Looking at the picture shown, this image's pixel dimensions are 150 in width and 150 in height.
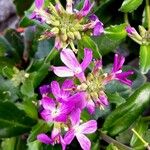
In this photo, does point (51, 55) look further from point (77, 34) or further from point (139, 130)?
point (139, 130)

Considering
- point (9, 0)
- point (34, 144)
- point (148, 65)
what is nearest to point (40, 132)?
point (34, 144)

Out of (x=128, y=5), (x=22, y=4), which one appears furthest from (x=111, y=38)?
(x=22, y=4)

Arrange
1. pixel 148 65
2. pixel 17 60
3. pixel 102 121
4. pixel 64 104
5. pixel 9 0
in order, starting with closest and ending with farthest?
pixel 64 104
pixel 148 65
pixel 102 121
pixel 17 60
pixel 9 0

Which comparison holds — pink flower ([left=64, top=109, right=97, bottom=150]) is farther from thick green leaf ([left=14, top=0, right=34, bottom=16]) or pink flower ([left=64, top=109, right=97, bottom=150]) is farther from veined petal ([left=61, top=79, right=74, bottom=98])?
thick green leaf ([left=14, top=0, right=34, bottom=16])

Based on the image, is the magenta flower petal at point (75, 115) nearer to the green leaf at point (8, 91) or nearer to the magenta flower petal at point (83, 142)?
the magenta flower petal at point (83, 142)

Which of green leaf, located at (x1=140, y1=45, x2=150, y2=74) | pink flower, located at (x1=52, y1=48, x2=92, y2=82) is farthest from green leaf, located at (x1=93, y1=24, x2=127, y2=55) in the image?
pink flower, located at (x1=52, y1=48, x2=92, y2=82)

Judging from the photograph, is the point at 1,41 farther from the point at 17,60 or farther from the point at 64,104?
the point at 64,104

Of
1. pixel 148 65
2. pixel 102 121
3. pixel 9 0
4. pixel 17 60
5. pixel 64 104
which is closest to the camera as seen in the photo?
pixel 64 104
